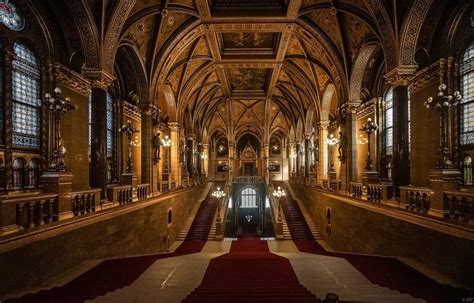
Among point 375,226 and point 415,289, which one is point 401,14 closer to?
point 375,226

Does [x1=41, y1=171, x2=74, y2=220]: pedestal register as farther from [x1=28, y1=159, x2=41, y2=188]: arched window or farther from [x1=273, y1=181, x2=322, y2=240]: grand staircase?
[x1=273, y1=181, x2=322, y2=240]: grand staircase

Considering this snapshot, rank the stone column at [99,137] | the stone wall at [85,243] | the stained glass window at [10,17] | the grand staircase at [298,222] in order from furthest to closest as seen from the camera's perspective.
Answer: the grand staircase at [298,222] → the stone column at [99,137] → the stained glass window at [10,17] → the stone wall at [85,243]

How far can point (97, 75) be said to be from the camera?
11.4m

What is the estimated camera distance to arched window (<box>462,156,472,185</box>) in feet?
35.8

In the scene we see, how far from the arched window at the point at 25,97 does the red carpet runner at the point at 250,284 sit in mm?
8006

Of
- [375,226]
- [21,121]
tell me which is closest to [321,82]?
[375,226]

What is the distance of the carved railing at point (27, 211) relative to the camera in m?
6.10

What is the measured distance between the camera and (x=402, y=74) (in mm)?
10984

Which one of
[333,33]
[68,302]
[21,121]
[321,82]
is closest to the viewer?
[68,302]

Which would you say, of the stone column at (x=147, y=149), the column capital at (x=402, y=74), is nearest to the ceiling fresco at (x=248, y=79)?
the stone column at (x=147, y=149)

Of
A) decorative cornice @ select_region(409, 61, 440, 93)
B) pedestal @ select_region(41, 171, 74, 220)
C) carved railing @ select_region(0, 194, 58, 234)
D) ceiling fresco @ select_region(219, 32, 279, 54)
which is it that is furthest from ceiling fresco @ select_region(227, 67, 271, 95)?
carved railing @ select_region(0, 194, 58, 234)

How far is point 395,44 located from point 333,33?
15.9 ft

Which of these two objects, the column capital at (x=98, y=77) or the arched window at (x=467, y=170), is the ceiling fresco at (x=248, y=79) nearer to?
the column capital at (x=98, y=77)

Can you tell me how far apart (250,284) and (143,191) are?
423 inches
